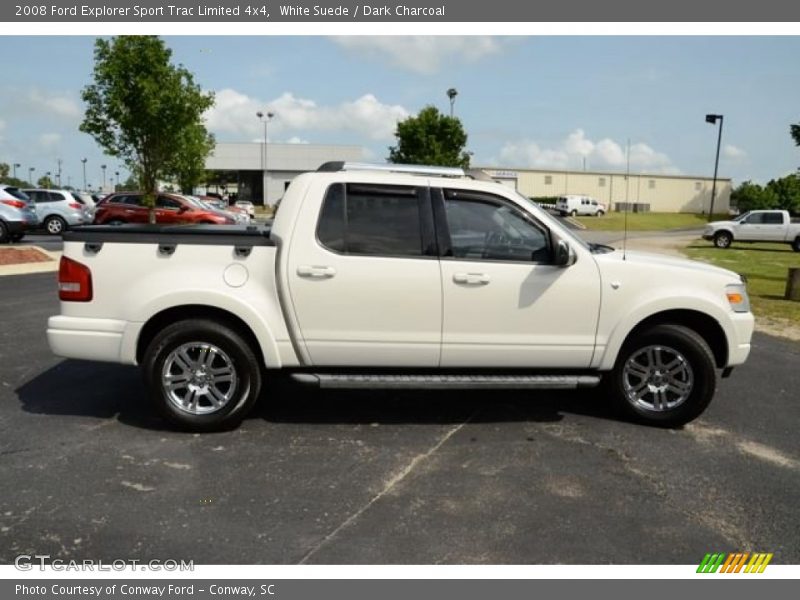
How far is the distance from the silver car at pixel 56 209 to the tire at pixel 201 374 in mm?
20180

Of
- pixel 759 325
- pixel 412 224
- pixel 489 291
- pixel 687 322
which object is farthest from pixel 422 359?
pixel 759 325

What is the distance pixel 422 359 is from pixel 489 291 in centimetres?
69

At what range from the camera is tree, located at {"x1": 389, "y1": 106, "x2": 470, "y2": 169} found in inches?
1631

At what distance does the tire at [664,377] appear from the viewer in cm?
481

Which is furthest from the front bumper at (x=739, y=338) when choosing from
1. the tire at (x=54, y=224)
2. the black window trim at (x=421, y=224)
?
the tire at (x=54, y=224)

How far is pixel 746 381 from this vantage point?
634 centimetres

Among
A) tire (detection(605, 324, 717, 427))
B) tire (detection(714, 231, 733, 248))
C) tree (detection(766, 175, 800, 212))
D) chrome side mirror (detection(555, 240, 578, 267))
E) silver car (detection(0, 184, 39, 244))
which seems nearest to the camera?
chrome side mirror (detection(555, 240, 578, 267))

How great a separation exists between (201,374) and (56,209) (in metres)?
20.8

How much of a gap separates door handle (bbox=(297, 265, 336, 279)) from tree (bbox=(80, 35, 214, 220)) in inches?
761

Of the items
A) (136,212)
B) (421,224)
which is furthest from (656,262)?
(136,212)

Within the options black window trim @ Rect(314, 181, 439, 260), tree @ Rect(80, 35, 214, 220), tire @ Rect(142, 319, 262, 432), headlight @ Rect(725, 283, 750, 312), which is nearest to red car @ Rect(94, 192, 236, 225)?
tree @ Rect(80, 35, 214, 220)

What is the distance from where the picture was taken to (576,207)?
199ft

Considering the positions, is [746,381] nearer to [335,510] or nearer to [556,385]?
[556,385]

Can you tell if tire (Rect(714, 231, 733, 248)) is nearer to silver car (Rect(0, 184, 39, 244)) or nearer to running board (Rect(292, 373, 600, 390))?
silver car (Rect(0, 184, 39, 244))
